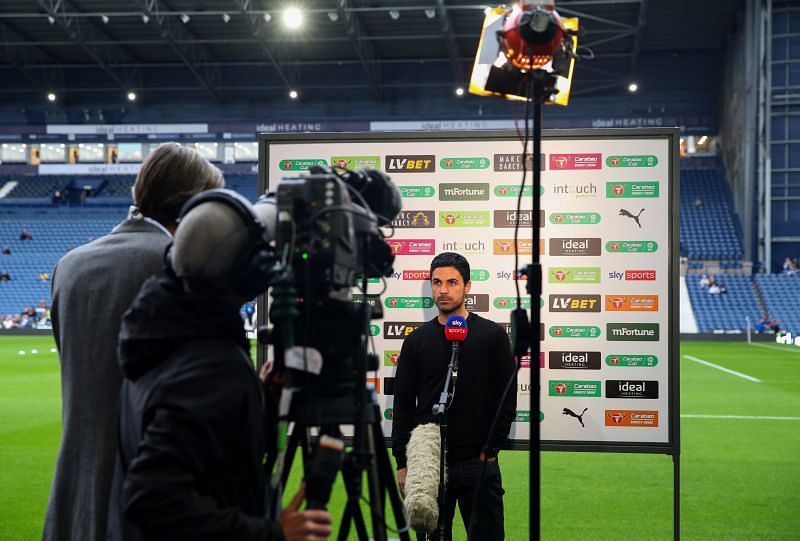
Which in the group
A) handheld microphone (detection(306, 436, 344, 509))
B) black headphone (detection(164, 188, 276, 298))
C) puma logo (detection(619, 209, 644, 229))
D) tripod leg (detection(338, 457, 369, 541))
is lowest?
tripod leg (detection(338, 457, 369, 541))

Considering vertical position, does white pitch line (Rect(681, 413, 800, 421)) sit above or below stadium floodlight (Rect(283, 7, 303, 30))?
below

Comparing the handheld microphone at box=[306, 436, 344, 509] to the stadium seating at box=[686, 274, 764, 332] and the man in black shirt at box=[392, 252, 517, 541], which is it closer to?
the man in black shirt at box=[392, 252, 517, 541]

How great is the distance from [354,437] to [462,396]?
1933 millimetres

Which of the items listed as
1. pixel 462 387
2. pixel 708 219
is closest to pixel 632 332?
pixel 462 387

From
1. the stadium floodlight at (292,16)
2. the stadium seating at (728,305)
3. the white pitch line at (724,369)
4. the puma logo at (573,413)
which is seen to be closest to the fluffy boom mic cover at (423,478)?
the puma logo at (573,413)

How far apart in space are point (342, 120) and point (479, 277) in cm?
2839

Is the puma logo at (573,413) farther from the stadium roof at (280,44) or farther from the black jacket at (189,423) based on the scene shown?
the stadium roof at (280,44)

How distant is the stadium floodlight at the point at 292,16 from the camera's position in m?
24.3

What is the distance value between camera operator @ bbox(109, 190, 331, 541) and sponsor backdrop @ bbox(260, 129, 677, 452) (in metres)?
2.75

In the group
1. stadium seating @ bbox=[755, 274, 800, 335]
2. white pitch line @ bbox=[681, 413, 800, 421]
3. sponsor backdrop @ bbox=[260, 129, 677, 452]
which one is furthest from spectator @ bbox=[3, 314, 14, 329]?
sponsor backdrop @ bbox=[260, 129, 677, 452]

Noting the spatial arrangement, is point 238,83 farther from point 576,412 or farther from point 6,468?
point 576,412

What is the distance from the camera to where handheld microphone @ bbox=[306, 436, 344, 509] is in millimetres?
1540

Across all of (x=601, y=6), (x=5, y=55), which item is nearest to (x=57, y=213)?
(x=5, y=55)

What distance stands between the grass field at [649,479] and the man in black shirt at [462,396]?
1382mm
